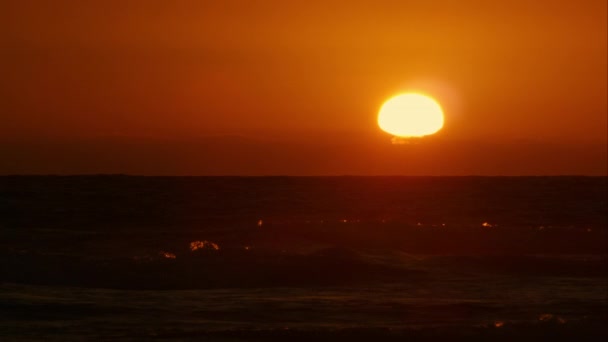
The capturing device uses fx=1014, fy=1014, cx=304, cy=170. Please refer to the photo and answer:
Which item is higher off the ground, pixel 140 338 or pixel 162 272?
pixel 162 272

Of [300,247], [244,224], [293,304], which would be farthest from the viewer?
[244,224]

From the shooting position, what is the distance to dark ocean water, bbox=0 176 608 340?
12.8m

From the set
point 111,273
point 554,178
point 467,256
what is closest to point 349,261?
point 467,256

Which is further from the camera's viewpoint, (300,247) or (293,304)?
(300,247)

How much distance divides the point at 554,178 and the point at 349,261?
28800mm

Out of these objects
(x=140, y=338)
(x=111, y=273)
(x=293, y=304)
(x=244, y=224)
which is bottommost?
(x=140, y=338)

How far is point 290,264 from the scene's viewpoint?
63.0 feet

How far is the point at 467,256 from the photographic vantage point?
21.6 m

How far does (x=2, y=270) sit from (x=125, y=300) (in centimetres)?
414

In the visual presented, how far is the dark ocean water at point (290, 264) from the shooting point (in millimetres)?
12828

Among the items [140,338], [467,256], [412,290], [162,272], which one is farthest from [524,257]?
[140,338]

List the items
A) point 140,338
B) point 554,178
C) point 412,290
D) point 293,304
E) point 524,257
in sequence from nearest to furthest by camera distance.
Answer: point 140,338 → point 293,304 → point 412,290 → point 524,257 → point 554,178

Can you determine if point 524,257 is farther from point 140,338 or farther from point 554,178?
point 554,178

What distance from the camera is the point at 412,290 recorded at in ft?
53.6
